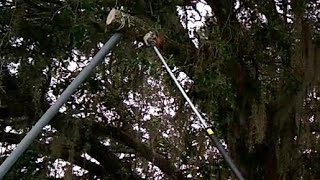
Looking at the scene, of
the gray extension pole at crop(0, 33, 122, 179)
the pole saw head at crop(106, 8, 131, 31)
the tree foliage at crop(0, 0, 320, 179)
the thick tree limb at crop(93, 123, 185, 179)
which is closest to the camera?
the gray extension pole at crop(0, 33, 122, 179)

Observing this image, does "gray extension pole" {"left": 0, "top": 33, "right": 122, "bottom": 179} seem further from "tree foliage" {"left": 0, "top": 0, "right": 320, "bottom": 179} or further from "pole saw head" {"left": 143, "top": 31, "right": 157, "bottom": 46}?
"tree foliage" {"left": 0, "top": 0, "right": 320, "bottom": 179}

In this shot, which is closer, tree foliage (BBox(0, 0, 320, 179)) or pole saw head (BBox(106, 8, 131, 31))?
pole saw head (BBox(106, 8, 131, 31))

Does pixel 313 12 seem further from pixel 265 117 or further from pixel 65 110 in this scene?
pixel 65 110

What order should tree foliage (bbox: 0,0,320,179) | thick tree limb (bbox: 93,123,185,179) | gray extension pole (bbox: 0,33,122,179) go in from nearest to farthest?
gray extension pole (bbox: 0,33,122,179), tree foliage (bbox: 0,0,320,179), thick tree limb (bbox: 93,123,185,179)

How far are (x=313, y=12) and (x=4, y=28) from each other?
1.29 metres

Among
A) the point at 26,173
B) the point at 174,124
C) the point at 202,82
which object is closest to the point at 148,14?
the point at 202,82

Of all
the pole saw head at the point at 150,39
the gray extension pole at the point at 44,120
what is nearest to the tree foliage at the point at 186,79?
the pole saw head at the point at 150,39

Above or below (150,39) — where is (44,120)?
below

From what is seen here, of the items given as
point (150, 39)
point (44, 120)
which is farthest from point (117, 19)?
point (44, 120)

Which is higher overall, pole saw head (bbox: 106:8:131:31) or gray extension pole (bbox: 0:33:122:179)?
pole saw head (bbox: 106:8:131:31)

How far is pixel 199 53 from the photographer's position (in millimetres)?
2609

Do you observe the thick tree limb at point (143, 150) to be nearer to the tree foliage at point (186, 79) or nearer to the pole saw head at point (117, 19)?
the tree foliage at point (186, 79)

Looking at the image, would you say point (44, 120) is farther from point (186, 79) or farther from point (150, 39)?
point (186, 79)

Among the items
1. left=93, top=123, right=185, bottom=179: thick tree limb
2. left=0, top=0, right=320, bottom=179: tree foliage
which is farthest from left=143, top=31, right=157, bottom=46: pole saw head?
left=93, top=123, right=185, bottom=179: thick tree limb
